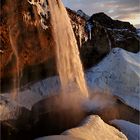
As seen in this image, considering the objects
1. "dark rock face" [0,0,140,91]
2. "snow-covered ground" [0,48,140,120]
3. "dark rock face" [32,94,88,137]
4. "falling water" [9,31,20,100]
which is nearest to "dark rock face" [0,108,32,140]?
"dark rock face" [32,94,88,137]

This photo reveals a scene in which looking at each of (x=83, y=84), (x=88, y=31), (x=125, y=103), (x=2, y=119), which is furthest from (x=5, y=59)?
(x=88, y=31)

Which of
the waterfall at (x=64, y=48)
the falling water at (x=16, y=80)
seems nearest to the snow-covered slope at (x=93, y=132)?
the falling water at (x=16, y=80)

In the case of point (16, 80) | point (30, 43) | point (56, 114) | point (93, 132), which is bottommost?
point (56, 114)

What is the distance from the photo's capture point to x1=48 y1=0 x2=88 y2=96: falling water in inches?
512

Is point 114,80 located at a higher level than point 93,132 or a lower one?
higher

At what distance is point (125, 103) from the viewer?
595 inches

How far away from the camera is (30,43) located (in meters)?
12.5

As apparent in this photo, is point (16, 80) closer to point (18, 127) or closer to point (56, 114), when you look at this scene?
point (56, 114)

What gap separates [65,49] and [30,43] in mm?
1523

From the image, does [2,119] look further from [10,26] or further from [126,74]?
[126,74]

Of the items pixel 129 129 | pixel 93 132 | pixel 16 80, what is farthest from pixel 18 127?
pixel 16 80

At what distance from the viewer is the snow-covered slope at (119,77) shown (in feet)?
53.3

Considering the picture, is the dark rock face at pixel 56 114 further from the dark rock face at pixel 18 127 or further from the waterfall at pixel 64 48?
the waterfall at pixel 64 48

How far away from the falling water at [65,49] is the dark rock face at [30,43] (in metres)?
0.24
